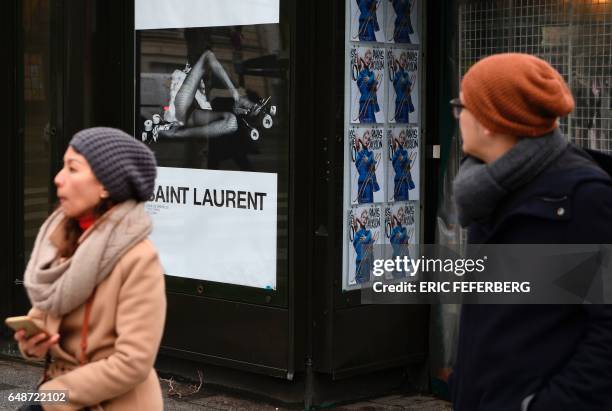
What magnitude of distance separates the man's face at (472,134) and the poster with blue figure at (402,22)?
3745 mm

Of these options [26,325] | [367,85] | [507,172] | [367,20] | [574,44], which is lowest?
[26,325]

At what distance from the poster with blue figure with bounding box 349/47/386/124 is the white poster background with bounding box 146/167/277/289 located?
0.64 metres

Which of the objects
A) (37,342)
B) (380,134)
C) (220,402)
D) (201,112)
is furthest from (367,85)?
(37,342)

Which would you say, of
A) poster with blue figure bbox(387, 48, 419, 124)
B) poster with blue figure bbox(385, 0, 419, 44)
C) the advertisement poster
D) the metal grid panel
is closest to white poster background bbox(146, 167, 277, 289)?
the advertisement poster

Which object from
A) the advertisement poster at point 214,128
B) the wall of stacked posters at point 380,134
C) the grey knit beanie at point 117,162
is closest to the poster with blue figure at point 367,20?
the wall of stacked posters at point 380,134

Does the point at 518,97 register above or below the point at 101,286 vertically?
above

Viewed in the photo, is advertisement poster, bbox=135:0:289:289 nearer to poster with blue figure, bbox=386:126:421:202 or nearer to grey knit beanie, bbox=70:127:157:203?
poster with blue figure, bbox=386:126:421:202

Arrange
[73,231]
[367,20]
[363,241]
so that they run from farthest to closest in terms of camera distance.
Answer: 1. [363,241]
2. [367,20]
3. [73,231]

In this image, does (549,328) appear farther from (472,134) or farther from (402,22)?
(402,22)

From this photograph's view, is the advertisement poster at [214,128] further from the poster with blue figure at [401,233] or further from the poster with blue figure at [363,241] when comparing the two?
the poster with blue figure at [401,233]

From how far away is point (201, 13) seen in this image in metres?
6.67

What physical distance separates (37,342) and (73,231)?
0.36m

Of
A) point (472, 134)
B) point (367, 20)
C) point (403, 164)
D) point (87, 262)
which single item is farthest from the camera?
point (403, 164)

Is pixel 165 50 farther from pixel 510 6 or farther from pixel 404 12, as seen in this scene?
pixel 510 6
